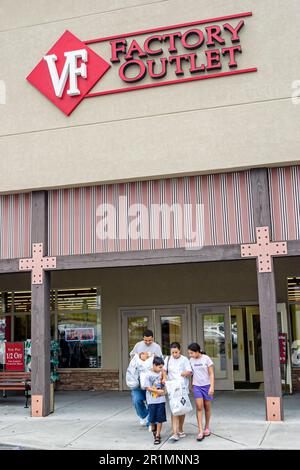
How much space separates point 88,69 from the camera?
11781 millimetres

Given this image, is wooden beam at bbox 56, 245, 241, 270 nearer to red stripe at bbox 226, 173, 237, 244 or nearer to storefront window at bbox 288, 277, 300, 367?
red stripe at bbox 226, 173, 237, 244

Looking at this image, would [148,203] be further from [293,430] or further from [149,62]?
[293,430]

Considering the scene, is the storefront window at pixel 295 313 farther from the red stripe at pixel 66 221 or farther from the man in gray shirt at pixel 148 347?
the red stripe at pixel 66 221

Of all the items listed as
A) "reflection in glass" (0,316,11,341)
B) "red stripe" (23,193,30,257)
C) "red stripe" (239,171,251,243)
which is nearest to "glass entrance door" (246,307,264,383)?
"red stripe" (239,171,251,243)

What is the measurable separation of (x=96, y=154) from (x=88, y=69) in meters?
1.93

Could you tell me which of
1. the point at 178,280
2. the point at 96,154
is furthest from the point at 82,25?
the point at 178,280

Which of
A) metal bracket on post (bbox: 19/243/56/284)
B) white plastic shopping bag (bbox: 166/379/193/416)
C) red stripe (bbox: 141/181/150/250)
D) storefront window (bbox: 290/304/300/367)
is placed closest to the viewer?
white plastic shopping bag (bbox: 166/379/193/416)

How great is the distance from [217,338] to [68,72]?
793 cm

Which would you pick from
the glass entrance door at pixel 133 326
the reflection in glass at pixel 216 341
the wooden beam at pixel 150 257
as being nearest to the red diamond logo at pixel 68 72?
the wooden beam at pixel 150 257

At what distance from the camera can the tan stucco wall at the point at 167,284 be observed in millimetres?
14672

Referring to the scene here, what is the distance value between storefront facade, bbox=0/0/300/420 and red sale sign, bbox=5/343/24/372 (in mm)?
2313

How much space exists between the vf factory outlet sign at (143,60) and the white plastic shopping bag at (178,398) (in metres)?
6.10

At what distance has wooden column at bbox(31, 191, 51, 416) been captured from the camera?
11.2m

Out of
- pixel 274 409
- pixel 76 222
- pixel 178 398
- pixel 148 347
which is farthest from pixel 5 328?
pixel 178 398
